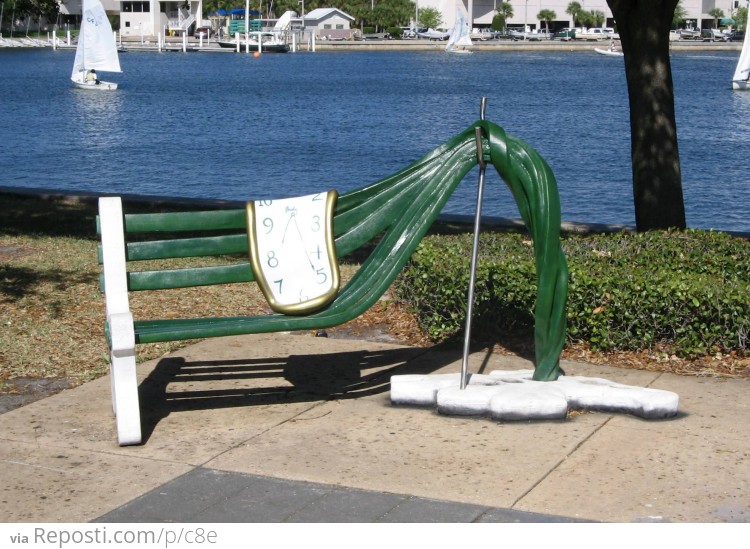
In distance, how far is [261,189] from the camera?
2436 cm

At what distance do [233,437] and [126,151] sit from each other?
27.7 metres

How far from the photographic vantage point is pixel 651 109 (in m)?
10.7

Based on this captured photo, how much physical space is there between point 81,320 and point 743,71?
166ft

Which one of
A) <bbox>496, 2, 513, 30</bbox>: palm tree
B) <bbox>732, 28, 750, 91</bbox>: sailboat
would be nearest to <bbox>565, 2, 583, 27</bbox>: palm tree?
<bbox>496, 2, 513, 30</bbox>: palm tree

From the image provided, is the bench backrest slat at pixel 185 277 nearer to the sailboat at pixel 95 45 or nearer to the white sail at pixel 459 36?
the sailboat at pixel 95 45

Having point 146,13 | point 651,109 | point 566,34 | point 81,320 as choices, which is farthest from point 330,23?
point 81,320

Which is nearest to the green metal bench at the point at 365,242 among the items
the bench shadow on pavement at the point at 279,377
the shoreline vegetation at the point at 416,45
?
the bench shadow on pavement at the point at 279,377

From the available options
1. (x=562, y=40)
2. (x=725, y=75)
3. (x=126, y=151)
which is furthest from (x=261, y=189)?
(x=562, y=40)

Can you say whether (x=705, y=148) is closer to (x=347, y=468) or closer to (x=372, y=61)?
(x=347, y=468)

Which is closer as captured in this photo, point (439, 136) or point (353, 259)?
point (353, 259)

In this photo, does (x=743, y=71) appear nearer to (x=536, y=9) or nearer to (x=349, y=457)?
(x=349, y=457)

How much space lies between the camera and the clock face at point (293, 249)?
6117mm
